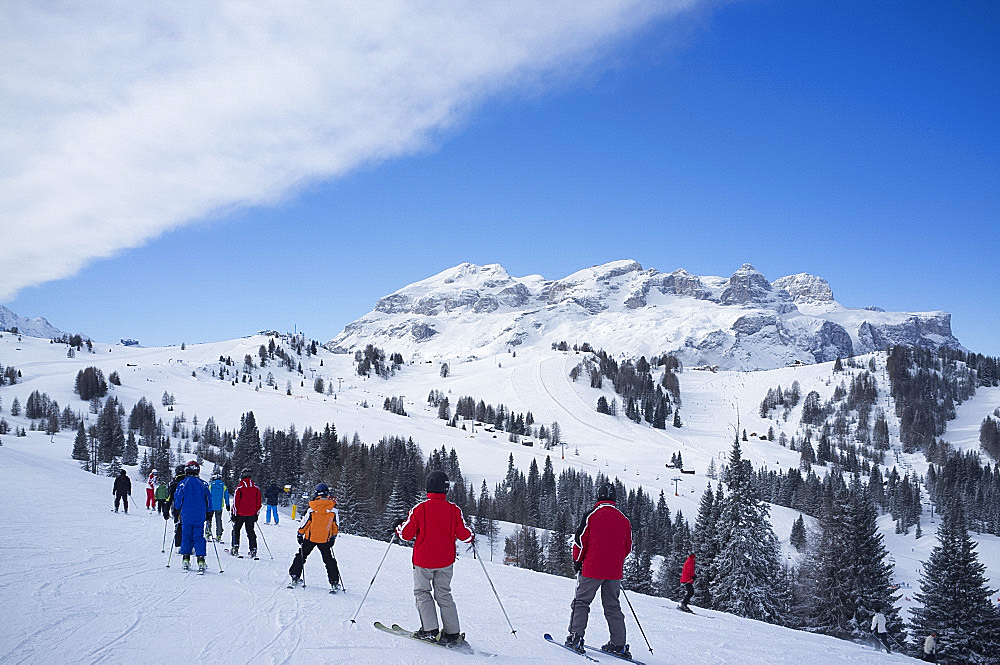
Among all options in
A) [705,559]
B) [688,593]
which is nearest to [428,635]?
[688,593]

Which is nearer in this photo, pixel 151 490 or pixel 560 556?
pixel 151 490

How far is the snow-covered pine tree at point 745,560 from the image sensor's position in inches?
1116

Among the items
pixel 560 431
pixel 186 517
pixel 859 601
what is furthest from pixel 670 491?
pixel 186 517

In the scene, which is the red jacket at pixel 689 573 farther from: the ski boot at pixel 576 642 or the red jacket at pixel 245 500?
the red jacket at pixel 245 500

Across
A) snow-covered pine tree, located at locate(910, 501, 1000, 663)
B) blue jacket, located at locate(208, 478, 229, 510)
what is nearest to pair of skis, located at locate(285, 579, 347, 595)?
blue jacket, located at locate(208, 478, 229, 510)

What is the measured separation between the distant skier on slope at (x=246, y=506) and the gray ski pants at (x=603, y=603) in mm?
9260

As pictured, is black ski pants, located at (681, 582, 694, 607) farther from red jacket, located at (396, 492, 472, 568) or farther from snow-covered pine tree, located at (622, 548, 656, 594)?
snow-covered pine tree, located at (622, 548, 656, 594)

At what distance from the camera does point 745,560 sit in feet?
95.7

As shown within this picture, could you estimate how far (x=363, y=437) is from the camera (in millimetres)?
126438

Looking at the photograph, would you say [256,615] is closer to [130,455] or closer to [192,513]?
[192,513]

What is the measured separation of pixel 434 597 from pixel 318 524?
408 centimetres

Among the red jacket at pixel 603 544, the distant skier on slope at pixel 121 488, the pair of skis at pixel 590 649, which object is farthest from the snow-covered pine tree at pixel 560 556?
the red jacket at pixel 603 544

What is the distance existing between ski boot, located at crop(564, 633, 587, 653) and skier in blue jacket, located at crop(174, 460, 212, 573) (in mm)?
7784

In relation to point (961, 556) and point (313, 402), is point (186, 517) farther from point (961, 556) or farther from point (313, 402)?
point (313, 402)
